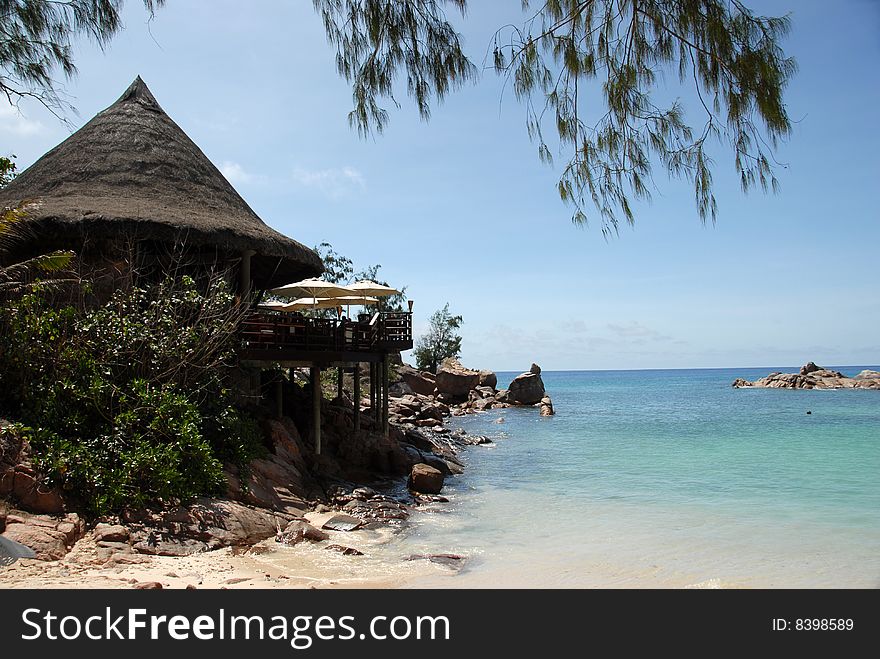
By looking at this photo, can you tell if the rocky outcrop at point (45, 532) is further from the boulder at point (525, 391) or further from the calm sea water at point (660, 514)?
the boulder at point (525, 391)

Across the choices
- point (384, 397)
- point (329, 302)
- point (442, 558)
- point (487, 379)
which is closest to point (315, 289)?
point (329, 302)

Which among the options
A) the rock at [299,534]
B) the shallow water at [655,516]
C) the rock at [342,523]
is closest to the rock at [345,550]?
the shallow water at [655,516]

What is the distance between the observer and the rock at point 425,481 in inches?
515

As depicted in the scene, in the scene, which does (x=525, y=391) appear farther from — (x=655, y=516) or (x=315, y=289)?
(x=655, y=516)

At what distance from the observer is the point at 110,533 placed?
7555mm

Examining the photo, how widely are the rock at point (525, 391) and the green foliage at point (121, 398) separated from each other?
33696 millimetres

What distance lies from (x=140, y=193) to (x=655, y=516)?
38.3ft

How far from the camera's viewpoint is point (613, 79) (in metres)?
5.88

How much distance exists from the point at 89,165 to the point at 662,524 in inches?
516

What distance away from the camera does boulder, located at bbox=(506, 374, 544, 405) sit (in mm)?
43406

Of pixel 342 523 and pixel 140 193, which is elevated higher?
pixel 140 193

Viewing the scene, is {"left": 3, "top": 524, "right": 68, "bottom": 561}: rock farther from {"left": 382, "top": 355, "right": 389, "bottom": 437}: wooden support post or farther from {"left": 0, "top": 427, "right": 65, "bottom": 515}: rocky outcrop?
{"left": 382, "top": 355, "right": 389, "bottom": 437}: wooden support post
